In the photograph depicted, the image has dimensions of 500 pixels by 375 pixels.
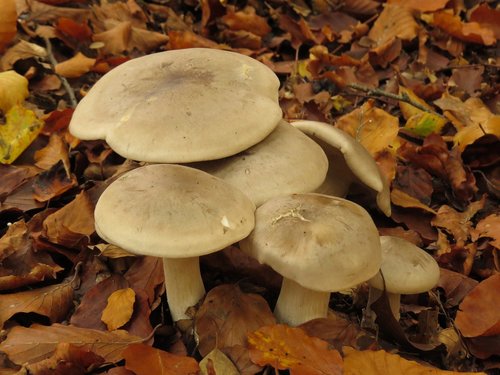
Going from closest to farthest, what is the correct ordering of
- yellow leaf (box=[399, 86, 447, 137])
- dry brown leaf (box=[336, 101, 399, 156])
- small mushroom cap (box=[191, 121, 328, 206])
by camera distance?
small mushroom cap (box=[191, 121, 328, 206]) < dry brown leaf (box=[336, 101, 399, 156]) < yellow leaf (box=[399, 86, 447, 137])

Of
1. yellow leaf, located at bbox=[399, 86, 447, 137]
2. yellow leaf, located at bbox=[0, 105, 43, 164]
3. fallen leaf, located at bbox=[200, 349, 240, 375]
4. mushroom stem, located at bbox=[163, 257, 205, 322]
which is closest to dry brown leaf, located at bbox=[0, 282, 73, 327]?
mushroom stem, located at bbox=[163, 257, 205, 322]

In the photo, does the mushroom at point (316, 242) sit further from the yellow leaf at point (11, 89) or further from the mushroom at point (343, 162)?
the yellow leaf at point (11, 89)

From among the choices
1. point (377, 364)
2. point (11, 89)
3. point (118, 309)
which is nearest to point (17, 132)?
point (11, 89)

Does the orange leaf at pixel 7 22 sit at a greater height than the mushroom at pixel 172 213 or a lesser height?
lesser

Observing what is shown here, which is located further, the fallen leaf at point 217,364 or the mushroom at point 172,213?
the fallen leaf at point 217,364

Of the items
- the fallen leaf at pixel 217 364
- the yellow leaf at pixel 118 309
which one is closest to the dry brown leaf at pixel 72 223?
the yellow leaf at pixel 118 309

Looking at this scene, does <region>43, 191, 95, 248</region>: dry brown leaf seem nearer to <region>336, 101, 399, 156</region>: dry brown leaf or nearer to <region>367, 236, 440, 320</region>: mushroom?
<region>367, 236, 440, 320</region>: mushroom

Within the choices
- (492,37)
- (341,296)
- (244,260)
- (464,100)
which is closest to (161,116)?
(244,260)

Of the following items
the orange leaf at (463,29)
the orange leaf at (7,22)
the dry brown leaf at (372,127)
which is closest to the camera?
the dry brown leaf at (372,127)

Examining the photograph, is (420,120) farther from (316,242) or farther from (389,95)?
(316,242)
